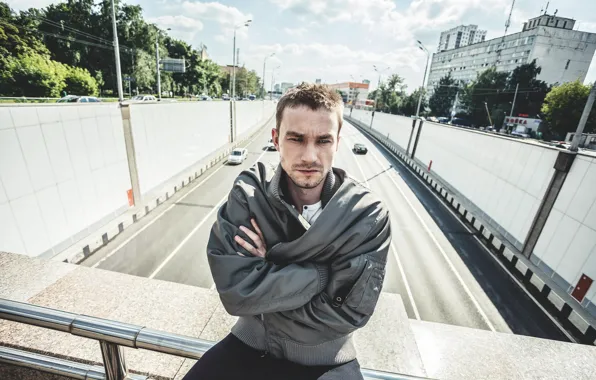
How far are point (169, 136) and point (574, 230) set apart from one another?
19.9m

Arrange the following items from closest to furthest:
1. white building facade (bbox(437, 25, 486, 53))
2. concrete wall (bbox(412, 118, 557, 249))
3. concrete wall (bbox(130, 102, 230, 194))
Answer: concrete wall (bbox(412, 118, 557, 249))
concrete wall (bbox(130, 102, 230, 194))
white building facade (bbox(437, 25, 486, 53))

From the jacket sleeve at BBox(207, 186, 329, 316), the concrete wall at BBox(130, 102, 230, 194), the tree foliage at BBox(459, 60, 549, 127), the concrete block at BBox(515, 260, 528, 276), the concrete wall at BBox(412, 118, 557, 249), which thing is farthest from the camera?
the tree foliage at BBox(459, 60, 549, 127)

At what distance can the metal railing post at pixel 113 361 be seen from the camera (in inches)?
65.5

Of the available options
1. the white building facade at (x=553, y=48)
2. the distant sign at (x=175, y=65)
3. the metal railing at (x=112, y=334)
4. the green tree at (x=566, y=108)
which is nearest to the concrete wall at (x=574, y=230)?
the metal railing at (x=112, y=334)

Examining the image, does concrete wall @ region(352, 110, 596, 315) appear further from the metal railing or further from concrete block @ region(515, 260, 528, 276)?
the metal railing

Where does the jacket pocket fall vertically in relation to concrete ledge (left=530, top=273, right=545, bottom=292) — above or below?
above

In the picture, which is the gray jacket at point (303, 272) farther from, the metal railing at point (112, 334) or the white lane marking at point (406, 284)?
the white lane marking at point (406, 284)

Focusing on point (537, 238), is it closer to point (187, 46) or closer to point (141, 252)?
point (141, 252)

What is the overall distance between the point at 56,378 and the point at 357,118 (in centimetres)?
→ 7973

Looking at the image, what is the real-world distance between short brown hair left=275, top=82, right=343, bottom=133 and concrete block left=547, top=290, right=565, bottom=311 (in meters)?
11.8

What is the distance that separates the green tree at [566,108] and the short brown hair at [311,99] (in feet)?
187

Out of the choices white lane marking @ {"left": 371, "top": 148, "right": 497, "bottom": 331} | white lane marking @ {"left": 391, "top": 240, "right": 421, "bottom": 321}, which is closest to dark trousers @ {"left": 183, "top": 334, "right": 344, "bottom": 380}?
white lane marking @ {"left": 391, "top": 240, "right": 421, "bottom": 321}

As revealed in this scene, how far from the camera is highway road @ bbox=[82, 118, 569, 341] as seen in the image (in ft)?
29.3

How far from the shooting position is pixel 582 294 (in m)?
8.45
